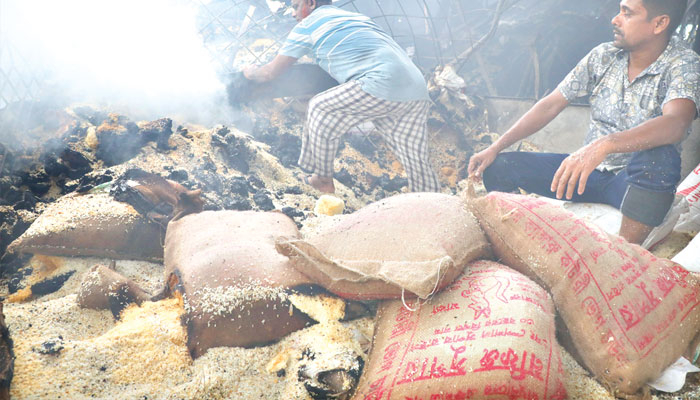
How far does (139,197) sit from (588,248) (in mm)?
2159

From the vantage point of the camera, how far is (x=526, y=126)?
2.66 meters

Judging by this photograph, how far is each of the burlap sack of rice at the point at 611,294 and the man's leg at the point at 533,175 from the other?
0.88 metres

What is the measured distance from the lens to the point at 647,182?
1.93 meters

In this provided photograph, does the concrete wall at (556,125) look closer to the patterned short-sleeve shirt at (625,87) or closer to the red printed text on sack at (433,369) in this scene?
the patterned short-sleeve shirt at (625,87)

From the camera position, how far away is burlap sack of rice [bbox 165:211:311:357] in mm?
1500

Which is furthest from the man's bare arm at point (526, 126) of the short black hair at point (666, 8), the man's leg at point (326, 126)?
the man's leg at point (326, 126)

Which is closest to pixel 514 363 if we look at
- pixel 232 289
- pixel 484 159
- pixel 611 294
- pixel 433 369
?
pixel 433 369

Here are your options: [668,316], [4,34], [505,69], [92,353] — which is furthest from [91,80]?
[505,69]

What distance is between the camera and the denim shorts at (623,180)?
1.92 meters

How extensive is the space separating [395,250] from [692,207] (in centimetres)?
196

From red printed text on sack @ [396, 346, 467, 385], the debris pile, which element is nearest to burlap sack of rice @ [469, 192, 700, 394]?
the debris pile

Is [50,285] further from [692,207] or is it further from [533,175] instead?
[692,207]

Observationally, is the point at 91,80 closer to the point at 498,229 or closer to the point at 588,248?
the point at 498,229

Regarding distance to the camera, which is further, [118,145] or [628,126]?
[118,145]
